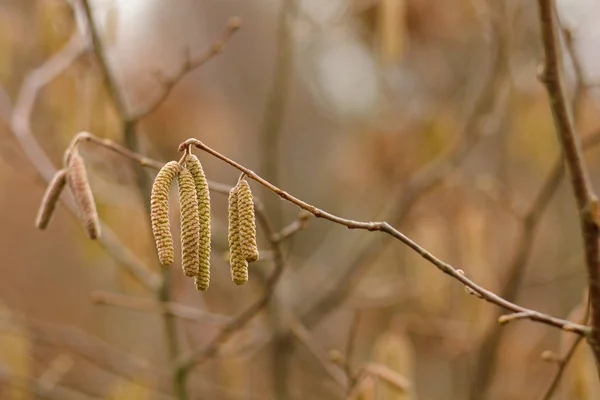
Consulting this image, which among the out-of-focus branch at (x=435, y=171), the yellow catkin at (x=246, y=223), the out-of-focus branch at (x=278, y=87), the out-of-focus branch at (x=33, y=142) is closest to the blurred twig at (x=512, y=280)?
the out-of-focus branch at (x=435, y=171)

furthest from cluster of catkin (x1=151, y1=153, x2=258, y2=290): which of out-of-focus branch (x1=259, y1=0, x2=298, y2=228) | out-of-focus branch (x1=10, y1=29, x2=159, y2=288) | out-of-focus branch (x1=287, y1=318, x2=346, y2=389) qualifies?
out-of-focus branch (x1=259, y1=0, x2=298, y2=228)

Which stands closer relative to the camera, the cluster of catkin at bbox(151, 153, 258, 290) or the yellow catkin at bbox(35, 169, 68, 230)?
the cluster of catkin at bbox(151, 153, 258, 290)

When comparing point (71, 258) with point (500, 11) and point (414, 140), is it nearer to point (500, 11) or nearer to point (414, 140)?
point (414, 140)

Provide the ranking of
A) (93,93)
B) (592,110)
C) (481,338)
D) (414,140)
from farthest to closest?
A: 1. (414,140)
2. (592,110)
3. (481,338)
4. (93,93)

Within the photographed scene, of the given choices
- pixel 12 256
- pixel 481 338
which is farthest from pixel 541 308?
pixel 12 256

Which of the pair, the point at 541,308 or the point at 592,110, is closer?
the point at 592,110

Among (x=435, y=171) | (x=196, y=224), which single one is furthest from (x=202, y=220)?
(x=435, y=171)

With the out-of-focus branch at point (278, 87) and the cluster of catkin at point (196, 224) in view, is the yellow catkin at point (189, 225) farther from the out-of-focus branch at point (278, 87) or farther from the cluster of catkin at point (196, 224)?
the out-of-focus branch at point (278, 87)

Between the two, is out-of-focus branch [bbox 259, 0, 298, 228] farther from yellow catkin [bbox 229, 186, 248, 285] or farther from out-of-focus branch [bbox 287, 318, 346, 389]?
yellow catkin [bbox 229, 186, 248, 285]
